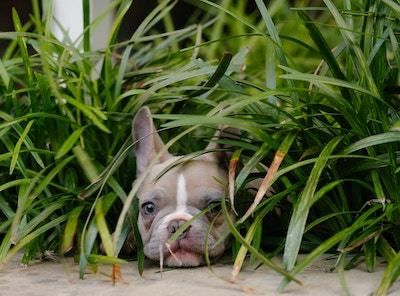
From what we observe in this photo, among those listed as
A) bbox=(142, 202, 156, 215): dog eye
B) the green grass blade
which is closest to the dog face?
bbox=(142, 202, 156, 215): dog eye

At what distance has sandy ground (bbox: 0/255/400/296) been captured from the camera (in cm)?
267

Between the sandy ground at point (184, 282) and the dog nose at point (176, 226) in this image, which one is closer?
the sandy ground at point (184, 282)

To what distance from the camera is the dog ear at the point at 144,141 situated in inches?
136

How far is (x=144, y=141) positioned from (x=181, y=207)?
51cm

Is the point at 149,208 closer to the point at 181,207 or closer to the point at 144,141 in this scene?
the point at 181,207

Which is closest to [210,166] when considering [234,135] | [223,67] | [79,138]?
[234,135]

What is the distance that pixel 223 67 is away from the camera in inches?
125

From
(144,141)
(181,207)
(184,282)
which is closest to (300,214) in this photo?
(184,282)

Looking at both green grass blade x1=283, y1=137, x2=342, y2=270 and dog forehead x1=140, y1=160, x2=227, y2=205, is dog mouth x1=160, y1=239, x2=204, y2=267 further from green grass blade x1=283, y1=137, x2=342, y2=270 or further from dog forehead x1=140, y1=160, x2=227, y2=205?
green grass blade x1=283, y1=137, x2=342, y2=270

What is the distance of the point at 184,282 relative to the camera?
9.36ft

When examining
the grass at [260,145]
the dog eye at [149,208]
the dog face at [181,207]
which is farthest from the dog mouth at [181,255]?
the dog eye at [149,208]

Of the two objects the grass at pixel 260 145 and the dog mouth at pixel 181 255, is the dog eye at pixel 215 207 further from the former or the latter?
the dog mouth at pixel 181 255

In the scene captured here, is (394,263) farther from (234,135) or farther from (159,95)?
(159,95)

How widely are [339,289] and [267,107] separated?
999 millimetres
